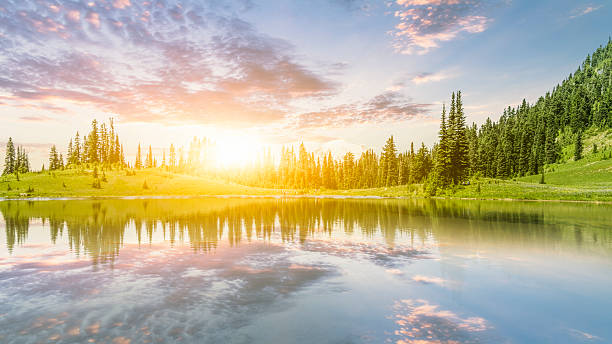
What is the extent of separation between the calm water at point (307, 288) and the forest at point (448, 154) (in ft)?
254

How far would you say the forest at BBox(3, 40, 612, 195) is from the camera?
97.9 m

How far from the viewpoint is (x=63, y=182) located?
11144cm

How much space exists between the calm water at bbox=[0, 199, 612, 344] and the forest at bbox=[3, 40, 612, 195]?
77526mm

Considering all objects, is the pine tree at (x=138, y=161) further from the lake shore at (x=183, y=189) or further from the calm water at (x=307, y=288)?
the calm water at (x=307, y=288)

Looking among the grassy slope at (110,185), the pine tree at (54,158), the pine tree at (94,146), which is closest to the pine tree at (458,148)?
the grassy slope at (110,185)

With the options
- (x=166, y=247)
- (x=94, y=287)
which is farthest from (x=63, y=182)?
(x=94, y=287)

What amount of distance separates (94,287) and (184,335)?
636cm

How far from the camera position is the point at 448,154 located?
92250 mm

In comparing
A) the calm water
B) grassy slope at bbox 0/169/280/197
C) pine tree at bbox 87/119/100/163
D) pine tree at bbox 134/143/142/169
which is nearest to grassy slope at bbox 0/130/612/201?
grassy slope at bbox 0/169/280/197

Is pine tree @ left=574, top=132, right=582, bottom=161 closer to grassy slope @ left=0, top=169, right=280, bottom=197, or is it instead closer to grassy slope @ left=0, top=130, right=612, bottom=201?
grassy slope @ left=0, top=130, right=612, bottom=201

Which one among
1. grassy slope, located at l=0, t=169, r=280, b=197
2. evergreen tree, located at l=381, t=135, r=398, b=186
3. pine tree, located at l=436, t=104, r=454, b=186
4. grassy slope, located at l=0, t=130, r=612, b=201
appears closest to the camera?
grassy slope, located at l=0, t=130, r=612, b=201

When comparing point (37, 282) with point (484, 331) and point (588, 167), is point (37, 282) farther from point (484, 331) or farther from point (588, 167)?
point (588, 167)

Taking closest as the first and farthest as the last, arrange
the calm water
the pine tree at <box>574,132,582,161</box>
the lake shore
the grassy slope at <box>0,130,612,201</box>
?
the calm water, the lake shore, the grassy slope at <box>0,130,612,201</box>, the pine tree at <box>574,132,582,161</box>

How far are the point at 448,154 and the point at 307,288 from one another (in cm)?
8845
